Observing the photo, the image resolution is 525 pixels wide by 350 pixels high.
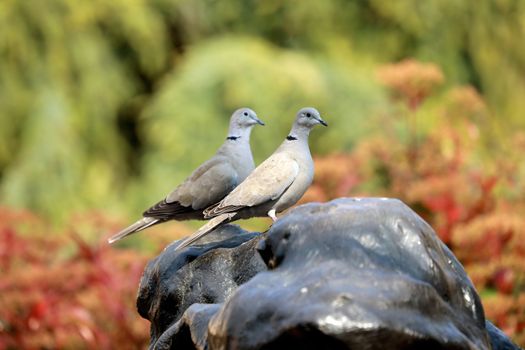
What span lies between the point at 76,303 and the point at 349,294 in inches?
157

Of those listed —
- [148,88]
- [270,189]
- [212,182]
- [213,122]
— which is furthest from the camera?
[148,88]

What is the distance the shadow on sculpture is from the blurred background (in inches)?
103

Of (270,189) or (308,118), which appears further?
(308,118)

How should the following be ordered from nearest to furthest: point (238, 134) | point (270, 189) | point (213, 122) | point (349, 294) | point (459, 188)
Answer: point (349, 294) < point (270, 189) < point (238, 134) < point (459, 188) < point (213, 122)

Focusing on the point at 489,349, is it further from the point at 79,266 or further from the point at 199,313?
the point at 79,266

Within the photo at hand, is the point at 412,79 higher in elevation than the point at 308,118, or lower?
lower

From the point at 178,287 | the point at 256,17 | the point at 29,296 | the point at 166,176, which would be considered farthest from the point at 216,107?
the point at 178,287

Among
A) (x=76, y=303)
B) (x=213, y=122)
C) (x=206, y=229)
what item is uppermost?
(x=206, y=229)

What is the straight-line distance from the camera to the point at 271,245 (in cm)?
308

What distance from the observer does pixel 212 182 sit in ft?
13.8

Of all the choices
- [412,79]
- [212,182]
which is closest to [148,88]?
[412,79]

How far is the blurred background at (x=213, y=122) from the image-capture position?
611 centimetres

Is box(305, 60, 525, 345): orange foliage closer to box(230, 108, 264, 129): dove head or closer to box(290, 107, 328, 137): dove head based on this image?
box(230, 108, 264, 129): dove head

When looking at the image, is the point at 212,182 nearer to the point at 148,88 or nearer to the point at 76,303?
the point at 76,303
